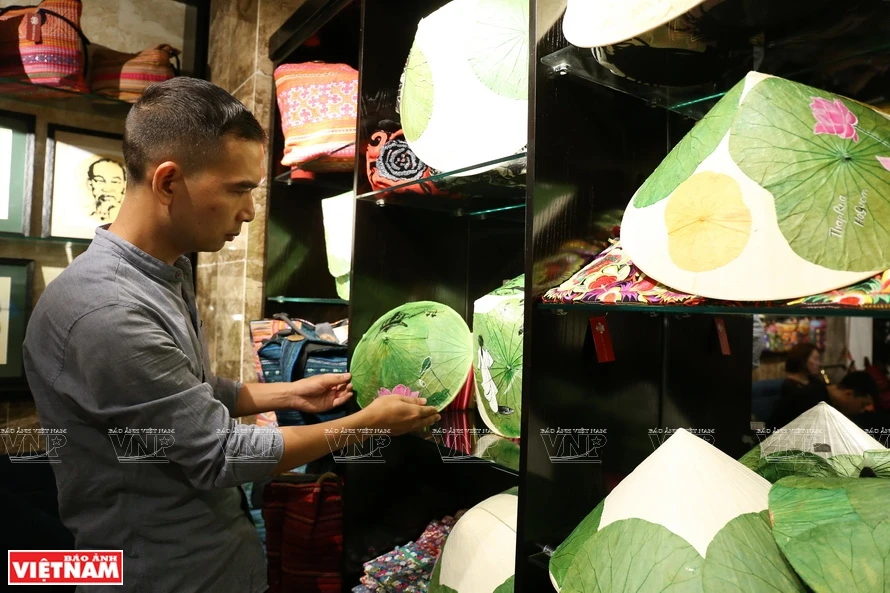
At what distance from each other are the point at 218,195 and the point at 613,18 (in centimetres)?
81

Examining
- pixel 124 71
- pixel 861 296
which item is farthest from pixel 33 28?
pixel 861 296

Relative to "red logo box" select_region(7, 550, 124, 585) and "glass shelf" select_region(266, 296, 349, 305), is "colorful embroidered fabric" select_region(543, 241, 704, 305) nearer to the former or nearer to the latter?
"red logo box" select_region(7, 550, 124, 585)

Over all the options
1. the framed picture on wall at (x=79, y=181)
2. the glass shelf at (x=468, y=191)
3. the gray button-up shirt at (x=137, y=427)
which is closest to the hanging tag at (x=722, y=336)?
the glass shelf at (x=468, y=191)

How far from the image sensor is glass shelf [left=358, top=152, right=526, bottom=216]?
4.14ft

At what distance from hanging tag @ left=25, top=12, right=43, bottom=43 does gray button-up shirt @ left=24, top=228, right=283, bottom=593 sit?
1.54 metres

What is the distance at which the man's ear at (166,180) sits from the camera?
1.14 meters

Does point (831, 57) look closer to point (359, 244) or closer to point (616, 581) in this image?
point (616, 581)

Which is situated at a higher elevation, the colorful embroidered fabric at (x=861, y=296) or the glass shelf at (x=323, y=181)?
the glass shelf at (x=323, y=181)

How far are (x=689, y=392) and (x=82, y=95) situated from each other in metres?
2.57

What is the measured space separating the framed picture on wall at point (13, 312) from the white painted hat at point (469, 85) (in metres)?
1.93

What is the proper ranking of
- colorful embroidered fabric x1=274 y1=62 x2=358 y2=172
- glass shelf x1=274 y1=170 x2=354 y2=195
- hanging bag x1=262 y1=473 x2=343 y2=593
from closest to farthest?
hanging bag x1=262 y1=473 x2=343 y2=593
colorful embroidered fabric x1=274 y1=62 x2=358 y2=172
glass shelf x1=274 y1=170 x2=354 y2=195

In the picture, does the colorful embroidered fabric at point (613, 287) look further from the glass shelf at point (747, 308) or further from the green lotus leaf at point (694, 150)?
the green lotus leaf at point (694, 150)

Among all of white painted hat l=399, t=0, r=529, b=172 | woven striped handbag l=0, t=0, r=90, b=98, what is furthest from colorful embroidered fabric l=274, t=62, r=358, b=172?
woven striped handbag l=0, t=0, r=90, b=98

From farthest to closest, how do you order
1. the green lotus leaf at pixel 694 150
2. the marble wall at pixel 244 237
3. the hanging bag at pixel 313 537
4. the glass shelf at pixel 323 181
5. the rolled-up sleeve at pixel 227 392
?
1. the marble wall at pixel 244 237
2. the glass shelf at pixel 323 181
3. the hanging bag at pixel 313 537
4. the rolled-up sleeve at pixel 227 392
5. the green lotus leaf at pixel 694 150
